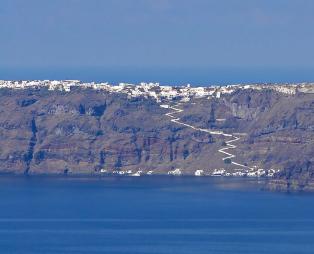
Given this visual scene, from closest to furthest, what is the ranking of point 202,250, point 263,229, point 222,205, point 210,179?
1. point 202,250
2. point 263,229
3. point 222,205
4. point 210,179

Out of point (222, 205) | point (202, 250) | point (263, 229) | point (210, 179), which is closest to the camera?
point (202, 250)

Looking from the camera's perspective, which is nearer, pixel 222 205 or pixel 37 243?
pixel 37 243

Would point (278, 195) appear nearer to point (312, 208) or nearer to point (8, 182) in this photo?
point (312, 208)

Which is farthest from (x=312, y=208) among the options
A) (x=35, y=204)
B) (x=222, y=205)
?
(x=35, y=204)

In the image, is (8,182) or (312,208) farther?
(8,182)

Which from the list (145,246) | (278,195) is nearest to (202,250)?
(145,246)

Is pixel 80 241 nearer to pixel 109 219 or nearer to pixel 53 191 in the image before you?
pixel 109 219
